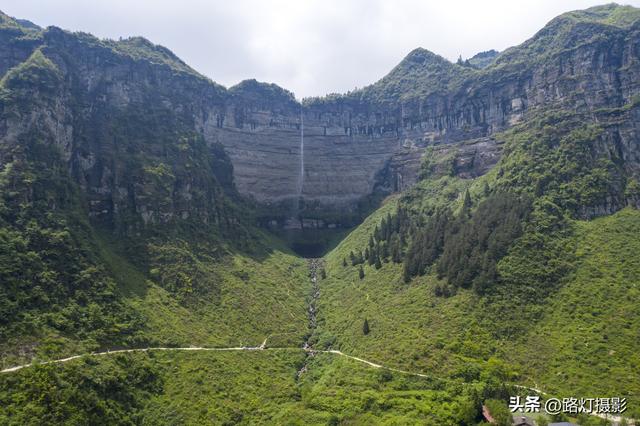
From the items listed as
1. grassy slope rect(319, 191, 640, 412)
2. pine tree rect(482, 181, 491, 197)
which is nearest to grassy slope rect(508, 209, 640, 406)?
→ grassy slope rect(319, 191, 640, 412)

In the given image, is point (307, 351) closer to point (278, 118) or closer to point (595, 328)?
point (595, 328)

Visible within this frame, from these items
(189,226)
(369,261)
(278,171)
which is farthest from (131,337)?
(278,171)

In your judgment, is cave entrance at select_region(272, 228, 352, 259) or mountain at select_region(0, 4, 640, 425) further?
cave entrance at select_region(272, 228, 352, 259)

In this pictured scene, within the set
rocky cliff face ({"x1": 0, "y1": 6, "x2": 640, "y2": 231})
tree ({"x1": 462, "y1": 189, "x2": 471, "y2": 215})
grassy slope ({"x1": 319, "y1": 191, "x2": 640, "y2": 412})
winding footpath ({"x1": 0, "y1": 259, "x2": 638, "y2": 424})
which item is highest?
rocky cliff face ({"x1": 0, "y1": 6, "x2": 640, "y2": 231})

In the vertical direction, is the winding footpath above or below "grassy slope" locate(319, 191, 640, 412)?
below

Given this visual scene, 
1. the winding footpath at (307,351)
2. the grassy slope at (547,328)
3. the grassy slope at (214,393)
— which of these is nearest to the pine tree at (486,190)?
the grassy slope at (547,328)

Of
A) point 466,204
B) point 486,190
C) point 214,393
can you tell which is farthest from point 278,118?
point 214,393

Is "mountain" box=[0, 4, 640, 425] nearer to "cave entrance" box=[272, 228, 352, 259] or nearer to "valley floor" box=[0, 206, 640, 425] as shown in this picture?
"valley floor" box=[0, 206, 640, 425]

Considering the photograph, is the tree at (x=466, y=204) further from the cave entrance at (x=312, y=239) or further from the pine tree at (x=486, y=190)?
Answer: the cave entrance at (x=312, y=239)

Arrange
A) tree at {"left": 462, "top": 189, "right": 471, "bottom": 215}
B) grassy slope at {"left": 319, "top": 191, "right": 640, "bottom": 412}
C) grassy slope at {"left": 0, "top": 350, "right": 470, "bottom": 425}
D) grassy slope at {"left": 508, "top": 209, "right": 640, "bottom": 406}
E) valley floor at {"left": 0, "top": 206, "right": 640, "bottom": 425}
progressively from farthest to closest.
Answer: tree at {"left": 462, "top": 189, "right": 471, "bottom": 215} → grassy slope at {"left": 319, "top": 191, "right": 640, "bottom": 412} → grassy slope at {"left": 508, "top": 209, "right": 640, "bottom": 406} → valley floor at {"left": 0, "top": 206, "right": 640, "bottom": 425} → grassy slope at {"left": 0, "top": 350, "right": 470, "bottom": 425}
